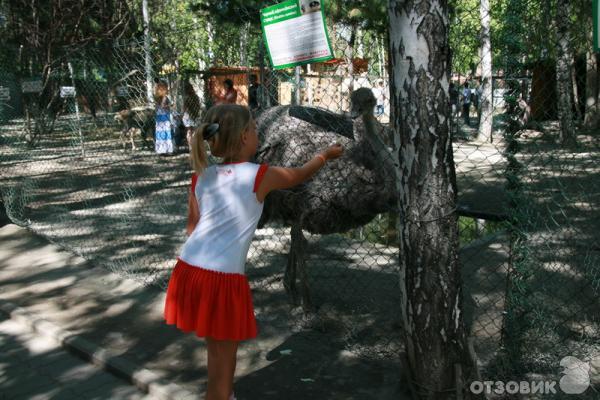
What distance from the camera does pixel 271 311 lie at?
4.83 metres

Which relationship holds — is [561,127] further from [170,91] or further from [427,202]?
[170,91]

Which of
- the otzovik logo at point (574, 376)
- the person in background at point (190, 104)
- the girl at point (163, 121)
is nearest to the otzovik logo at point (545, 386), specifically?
the otzovik logo at point (574, 376)

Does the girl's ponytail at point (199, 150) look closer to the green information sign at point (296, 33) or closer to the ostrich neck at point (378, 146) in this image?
the green information sign at point (296, 33)

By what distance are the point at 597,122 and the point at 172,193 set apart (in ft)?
26.2

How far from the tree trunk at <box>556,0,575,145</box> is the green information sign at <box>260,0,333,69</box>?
1275 mm

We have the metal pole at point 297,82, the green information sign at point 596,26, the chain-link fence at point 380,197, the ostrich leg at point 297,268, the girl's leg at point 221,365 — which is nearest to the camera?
the green information sign at point 596,26

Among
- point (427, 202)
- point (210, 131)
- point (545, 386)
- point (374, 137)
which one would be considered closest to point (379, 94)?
point (374, 137)

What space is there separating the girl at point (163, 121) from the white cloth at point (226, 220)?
10.4 ft

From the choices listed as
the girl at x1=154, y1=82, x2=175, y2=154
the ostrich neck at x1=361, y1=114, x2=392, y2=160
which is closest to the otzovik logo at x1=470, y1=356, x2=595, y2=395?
the ostrich neck at x1=361, y1=114, x2=392, y2=160

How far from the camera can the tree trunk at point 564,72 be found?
9.52 feet

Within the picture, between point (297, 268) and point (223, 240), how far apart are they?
183 centimetres

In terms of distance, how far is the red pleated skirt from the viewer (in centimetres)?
284

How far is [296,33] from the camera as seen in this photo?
3.78 meters

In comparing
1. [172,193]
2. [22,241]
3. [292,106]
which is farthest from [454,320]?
[172,193]
